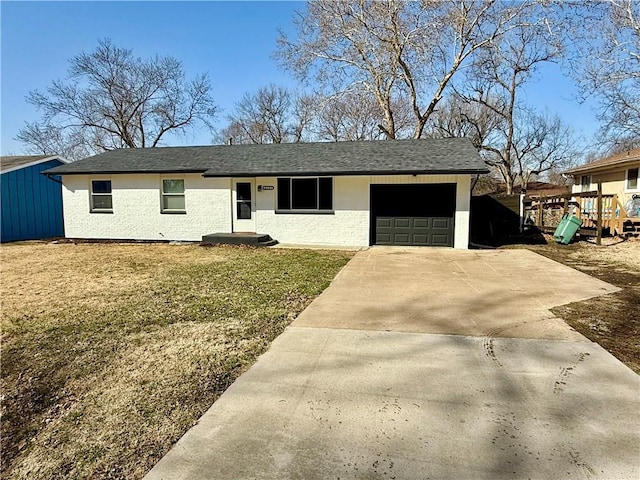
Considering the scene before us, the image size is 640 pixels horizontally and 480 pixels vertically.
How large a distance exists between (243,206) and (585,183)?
20.3m

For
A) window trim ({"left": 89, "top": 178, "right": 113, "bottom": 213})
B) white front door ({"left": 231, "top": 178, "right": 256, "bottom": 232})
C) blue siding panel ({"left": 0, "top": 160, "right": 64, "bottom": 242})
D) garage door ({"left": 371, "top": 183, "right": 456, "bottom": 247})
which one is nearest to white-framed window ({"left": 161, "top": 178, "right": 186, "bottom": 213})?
white front door ({"left": 231, "top": 178, "right": 256, "bottom": 232})

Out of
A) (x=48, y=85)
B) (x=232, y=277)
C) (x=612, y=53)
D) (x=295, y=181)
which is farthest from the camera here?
(x=48, y=85)

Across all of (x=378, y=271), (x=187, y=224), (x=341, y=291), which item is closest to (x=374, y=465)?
(x=341, y=291)

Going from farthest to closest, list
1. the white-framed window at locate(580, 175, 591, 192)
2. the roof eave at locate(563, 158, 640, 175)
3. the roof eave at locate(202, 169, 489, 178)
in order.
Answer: the white-framed window at locate(580, 175, 591, 192), the roof eave at locate(563, 158, 640, 175), the roof eave at locate(202, 169, 489, 178)

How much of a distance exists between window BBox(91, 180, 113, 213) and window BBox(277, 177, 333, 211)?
7131mm

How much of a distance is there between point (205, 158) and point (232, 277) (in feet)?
28.9

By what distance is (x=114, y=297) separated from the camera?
586 centimetres

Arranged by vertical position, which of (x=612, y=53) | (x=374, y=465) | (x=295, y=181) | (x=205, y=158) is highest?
(x=612, y=53)

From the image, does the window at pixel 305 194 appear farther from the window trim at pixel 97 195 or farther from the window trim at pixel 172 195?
the window trim at pixel 97 195

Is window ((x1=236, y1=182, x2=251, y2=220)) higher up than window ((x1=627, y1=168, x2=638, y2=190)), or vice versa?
→ window ((x1=627, y1=168, x2=638, y2=190))

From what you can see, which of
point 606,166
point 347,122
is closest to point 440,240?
point 606,166

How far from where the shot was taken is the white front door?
1328cm

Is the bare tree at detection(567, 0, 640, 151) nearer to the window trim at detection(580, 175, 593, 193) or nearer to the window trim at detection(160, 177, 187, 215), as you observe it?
the window trim at detection(580, 175, 593, 193)

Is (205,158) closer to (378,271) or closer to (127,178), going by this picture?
(127,178)
